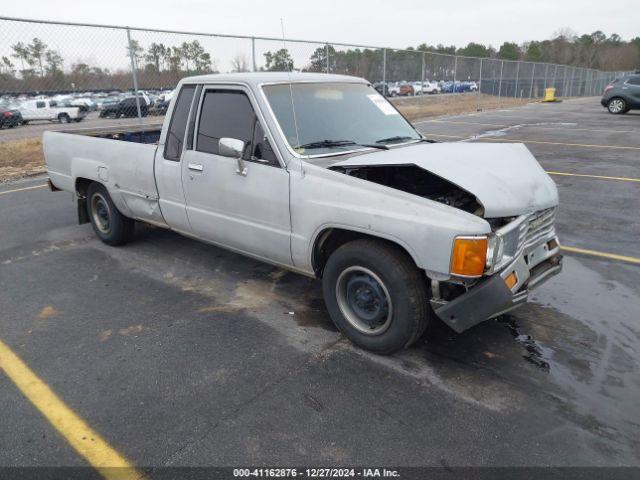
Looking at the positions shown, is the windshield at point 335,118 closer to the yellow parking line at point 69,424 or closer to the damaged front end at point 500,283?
the damaged front end at point 500,283

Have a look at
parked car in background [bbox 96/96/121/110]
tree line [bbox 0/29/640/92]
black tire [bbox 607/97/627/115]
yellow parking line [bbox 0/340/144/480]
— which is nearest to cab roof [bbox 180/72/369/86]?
yellow parking line [bbox 0/340/144/480]

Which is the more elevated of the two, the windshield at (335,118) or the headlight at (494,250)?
the windshield at (335,118)

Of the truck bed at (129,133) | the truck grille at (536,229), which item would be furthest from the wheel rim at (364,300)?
the truck bed at (129,133)

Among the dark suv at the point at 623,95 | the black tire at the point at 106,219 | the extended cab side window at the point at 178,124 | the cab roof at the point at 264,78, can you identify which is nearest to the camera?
the cab roof at the point at 264,78

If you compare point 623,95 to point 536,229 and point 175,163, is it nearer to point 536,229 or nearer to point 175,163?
point 536,229

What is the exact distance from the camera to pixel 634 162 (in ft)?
35.2

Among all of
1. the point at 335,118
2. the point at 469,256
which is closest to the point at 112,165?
the point at 335,118

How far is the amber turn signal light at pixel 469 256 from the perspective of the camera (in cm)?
283

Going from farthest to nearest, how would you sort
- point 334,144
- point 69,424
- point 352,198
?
point 334,144 → point 352,198 → point 69,424

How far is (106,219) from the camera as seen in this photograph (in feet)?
19.0

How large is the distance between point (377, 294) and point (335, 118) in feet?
5.43

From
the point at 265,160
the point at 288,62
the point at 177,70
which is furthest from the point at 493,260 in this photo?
the point at 288,62

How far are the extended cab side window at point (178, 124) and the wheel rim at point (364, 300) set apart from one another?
2.09 metres

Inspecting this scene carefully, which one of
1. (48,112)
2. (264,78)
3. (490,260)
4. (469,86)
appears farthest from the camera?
(469,86)
